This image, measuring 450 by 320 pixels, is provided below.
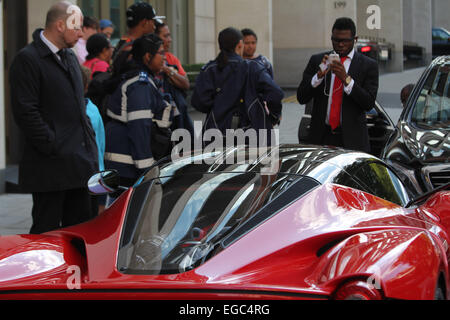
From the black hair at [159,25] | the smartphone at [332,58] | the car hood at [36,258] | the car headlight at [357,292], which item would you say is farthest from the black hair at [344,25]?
the car headlight at [357,292]

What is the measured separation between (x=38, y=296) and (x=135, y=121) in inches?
122

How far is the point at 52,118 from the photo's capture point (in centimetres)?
509

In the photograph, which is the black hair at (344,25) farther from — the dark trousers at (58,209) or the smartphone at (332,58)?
the dark trousers at (58,209)

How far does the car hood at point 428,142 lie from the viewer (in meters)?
5.77

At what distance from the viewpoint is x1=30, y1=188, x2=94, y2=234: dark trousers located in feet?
16.8

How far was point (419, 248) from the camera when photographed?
3.09 m

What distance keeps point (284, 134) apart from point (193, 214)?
34.3 feet

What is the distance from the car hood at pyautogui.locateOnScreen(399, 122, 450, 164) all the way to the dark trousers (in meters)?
2.63

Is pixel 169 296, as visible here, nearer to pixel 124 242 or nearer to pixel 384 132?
pixel 124 242

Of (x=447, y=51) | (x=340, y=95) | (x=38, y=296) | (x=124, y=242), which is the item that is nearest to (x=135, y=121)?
(x=340, y=95)

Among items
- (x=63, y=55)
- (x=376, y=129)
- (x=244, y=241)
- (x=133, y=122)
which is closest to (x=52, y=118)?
(x=63, y=55)

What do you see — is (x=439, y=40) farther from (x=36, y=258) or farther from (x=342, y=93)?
(x=36, y=258)

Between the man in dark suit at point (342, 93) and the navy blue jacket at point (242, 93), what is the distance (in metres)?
0.43

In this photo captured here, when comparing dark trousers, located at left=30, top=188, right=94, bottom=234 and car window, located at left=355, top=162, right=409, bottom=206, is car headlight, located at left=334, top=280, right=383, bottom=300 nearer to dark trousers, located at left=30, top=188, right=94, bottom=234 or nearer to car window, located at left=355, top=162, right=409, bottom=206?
car window, located at left=355, top=162, right=409, bottom=206
